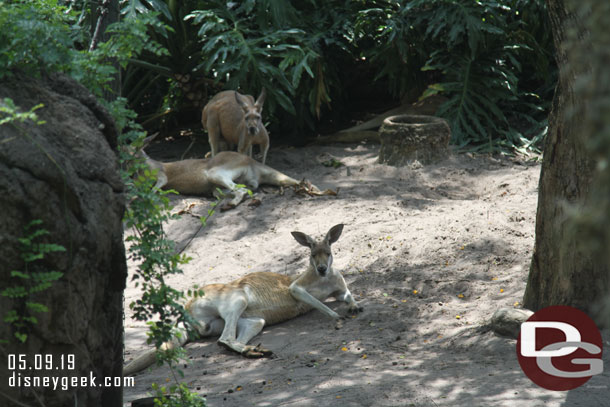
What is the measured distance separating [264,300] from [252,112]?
168 inches

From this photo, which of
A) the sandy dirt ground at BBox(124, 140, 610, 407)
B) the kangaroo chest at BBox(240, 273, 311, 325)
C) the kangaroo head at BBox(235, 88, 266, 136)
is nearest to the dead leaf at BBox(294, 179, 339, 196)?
the sandy dirt ground at BBox(124, 140, 610, 407)

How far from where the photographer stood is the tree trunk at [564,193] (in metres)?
4.90

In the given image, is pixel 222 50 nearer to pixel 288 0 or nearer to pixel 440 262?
pixel 288 0

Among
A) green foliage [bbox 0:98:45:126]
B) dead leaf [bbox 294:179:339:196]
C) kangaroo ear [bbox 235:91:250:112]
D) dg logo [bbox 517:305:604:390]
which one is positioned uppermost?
kangaroo ear [bbox 235:91:250:112]

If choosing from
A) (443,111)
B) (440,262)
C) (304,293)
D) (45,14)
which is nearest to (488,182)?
(443,111)

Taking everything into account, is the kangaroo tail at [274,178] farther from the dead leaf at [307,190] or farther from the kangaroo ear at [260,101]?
the kangaroo ear at [260,101]

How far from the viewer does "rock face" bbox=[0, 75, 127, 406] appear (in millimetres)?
3166

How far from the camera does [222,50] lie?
1052cm

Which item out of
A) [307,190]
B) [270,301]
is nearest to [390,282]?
[270,301]

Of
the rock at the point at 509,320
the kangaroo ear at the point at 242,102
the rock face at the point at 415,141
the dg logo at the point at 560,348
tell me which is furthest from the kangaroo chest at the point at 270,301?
the kangaroo ear at the point at 242,102

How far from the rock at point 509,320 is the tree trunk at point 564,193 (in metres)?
0.18

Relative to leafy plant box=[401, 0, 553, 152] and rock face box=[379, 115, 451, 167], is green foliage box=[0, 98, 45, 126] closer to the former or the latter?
rock face box=[379, 115, 451, 167]

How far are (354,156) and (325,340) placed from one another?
5.55 metres

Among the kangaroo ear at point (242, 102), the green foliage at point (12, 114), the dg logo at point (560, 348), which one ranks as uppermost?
the kangaroo ear at point (242, 102)
